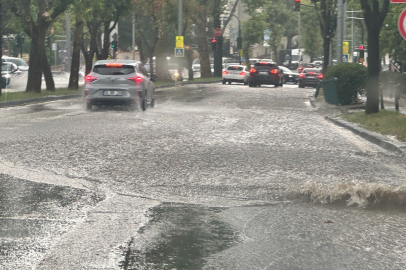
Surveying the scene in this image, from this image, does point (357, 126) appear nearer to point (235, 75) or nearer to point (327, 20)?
point (327, 20)

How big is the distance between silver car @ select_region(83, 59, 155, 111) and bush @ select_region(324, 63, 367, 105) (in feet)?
21.7

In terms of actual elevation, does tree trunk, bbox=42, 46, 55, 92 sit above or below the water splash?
above

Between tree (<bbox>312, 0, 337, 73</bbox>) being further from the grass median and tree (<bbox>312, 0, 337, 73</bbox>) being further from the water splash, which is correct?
the water splash

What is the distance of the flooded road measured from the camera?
6281 millimetres

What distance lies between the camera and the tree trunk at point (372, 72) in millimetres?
21750

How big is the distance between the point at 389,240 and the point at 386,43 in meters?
37.8

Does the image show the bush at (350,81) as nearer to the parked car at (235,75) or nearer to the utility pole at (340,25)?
the utility pole at (340,25)

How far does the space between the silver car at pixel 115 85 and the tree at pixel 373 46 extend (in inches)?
267

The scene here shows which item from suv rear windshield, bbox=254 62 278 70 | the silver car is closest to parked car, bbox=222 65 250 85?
suv rear windshield, bbox=254 62 278 70

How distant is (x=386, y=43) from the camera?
143 ft

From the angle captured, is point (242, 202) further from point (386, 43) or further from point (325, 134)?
point (386, 43)

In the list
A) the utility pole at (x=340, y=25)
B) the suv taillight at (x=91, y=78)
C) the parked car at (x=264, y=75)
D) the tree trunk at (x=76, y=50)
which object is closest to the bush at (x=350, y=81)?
the utility pole at (x=340, y=25)

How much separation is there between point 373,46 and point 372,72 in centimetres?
67

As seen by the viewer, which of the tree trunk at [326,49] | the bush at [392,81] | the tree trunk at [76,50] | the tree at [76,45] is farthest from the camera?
the tree trunk at [326,49]
